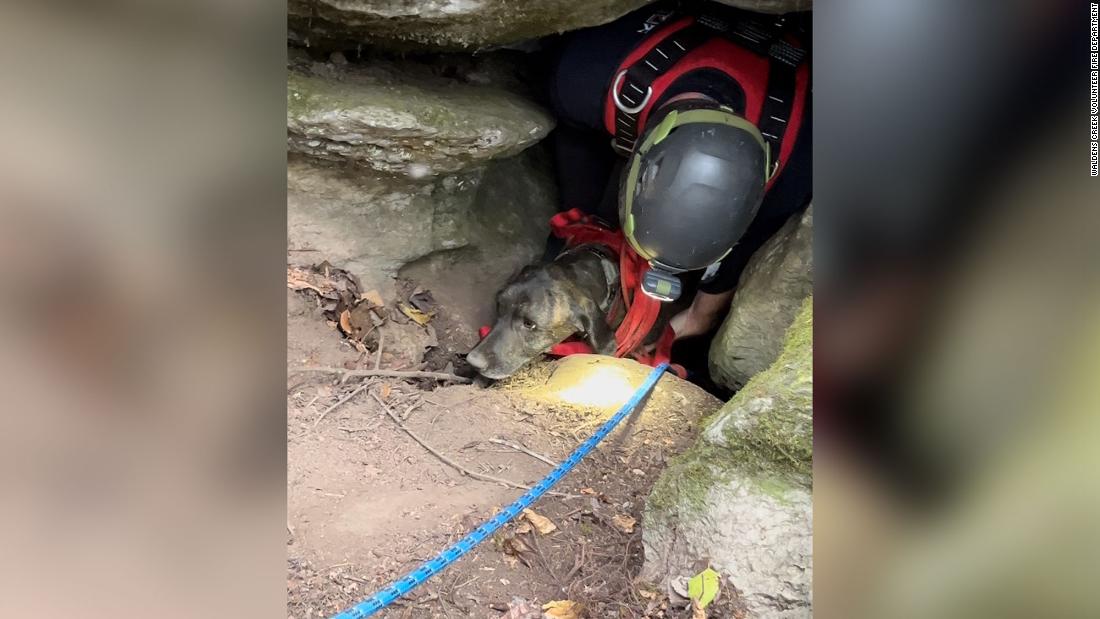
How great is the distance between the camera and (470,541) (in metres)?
1.33

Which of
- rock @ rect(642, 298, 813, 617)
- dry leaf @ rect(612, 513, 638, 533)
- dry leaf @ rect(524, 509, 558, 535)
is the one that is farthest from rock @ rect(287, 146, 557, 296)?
rock @ rect(642, 298, 813, 617)

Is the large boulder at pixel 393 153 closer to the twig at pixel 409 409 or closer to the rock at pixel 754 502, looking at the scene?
the twig at pixel 409 409

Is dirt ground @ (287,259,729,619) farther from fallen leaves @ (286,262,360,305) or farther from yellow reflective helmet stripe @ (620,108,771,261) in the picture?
yellow reflective helmet stripe @ (620,108,771,261)

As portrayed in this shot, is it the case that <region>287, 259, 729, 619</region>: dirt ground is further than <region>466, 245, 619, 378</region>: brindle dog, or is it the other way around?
<region>466, 245, 619, 378</region>: brindle dog

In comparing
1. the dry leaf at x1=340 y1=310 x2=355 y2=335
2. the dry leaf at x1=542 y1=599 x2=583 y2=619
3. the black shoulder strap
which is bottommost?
the dry leaf at x1=340 y1=310 x2=355 y2=335

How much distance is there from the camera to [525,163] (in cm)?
272

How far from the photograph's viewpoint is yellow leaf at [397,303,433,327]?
2160mm

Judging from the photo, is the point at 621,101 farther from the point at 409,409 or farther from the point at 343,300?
the point at 409,409

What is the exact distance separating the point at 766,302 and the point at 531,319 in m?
0.74

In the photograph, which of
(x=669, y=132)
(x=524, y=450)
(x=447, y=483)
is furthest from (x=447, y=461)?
(x=669, y=132)

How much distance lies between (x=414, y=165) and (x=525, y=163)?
0.87 metres
